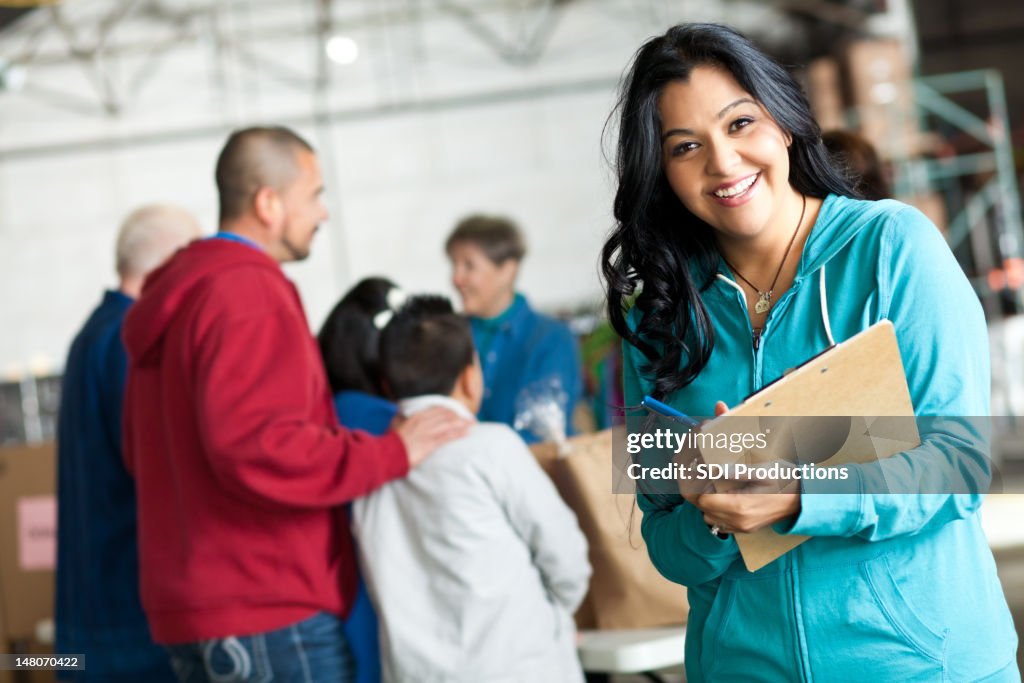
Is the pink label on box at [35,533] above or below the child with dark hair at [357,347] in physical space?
below

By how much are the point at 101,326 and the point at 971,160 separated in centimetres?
1119

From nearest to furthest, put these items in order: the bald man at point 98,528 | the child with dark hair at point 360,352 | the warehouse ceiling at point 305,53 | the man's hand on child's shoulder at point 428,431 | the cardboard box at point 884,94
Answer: the man's hand on child's shoulder at point 428,431
the child with dark hair at point 360,352
the bald man at point 98,528
the cardboard box at point 884,94
the warehouse ceiling at point 305,53

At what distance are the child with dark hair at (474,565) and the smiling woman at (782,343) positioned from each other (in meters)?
0.68

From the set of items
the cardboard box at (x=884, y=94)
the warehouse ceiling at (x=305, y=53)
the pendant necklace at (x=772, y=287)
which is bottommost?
the pendant necklace at (x=772, y=287)

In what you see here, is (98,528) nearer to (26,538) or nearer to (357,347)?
(357,347)

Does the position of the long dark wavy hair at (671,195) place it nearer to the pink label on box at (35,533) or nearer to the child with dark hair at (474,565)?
the child with dark hair at (474,565)

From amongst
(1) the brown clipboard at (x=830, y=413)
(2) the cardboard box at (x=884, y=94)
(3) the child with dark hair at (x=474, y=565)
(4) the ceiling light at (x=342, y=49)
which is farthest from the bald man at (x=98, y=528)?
(4) the ceiling light at (x=342, y=49)

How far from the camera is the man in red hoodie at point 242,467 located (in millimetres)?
1896

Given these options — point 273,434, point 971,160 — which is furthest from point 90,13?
point 273,434

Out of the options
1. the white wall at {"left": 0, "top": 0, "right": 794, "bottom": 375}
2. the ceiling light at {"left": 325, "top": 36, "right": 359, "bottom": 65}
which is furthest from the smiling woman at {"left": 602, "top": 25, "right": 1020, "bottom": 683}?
the ceiling light at {"left": 325, "top": 36, "right": 359, "bottom": 65}

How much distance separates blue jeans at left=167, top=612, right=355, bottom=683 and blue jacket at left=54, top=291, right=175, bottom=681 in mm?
550

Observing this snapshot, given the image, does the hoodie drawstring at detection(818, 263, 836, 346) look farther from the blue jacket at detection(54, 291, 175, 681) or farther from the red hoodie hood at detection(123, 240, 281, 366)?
the blue jacket at detection(54, 291, 175, 681)

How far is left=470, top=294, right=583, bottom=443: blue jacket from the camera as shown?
296 centimetres

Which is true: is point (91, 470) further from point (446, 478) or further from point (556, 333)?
point (556, 333)
